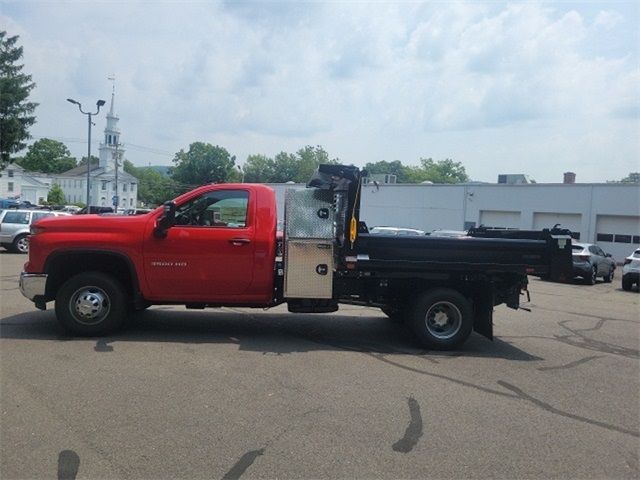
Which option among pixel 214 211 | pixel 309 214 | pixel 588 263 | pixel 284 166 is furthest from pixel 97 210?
pixel 284 166

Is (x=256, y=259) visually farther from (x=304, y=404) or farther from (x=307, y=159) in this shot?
(x=307, y=159)

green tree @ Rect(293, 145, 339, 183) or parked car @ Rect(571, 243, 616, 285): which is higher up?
green tree @ Rect(293, 145, 339, 183)

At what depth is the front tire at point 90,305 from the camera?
289 inches

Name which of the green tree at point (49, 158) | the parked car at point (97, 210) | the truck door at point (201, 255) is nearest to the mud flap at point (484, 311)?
the truck door at point (201, 255)

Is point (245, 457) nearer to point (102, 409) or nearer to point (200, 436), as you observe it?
point (200, 436)

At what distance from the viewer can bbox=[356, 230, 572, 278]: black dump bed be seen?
7.56 m

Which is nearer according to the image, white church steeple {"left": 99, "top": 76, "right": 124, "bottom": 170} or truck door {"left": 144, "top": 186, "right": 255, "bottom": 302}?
truck door {"left": 144, "top": 186, "right": 255, "bottom": 302}

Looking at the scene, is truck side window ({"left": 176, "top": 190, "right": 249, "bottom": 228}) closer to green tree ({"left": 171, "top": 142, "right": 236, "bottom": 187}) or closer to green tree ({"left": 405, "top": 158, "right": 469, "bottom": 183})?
green tree ({"left": 171, "top": 142, "right": 236, "bottom": 187})

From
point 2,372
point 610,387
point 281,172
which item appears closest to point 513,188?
point 610,387

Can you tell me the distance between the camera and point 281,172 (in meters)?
112

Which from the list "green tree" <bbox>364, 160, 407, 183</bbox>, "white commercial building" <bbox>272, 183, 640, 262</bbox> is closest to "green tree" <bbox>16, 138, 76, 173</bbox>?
"green tree" <bbox>364, 160, 407, 183</bbox>

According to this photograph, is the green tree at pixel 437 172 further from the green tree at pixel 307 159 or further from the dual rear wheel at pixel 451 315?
the dual rear wheel at pixel 451 315

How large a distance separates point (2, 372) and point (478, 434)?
4695 millimetres

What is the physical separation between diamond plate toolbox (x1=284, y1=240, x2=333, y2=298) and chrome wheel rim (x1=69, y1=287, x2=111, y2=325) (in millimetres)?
2379
